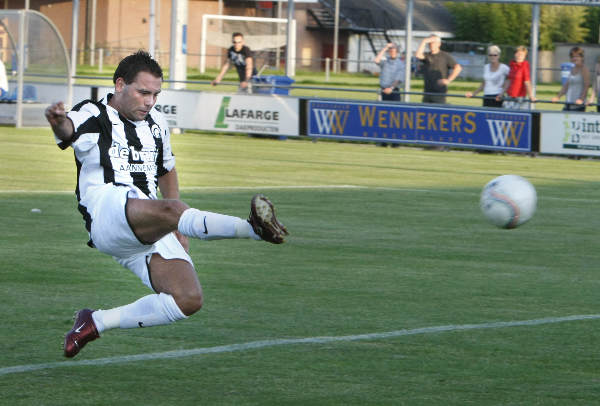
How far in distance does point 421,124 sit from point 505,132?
69.7 inches

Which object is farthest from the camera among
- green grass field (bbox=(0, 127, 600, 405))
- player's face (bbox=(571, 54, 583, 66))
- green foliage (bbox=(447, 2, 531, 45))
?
green foliage (bbox=(447, 2, 531, 45))

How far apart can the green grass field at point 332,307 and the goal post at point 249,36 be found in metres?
32.4

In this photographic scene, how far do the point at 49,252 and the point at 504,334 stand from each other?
181 inches

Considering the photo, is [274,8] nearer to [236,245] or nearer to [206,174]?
[206,174]

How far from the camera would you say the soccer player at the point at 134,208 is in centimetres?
641

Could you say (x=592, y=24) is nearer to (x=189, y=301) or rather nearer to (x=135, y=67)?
(x=135, y=67)

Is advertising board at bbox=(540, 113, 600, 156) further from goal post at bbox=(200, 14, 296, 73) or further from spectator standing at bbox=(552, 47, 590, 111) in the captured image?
goal post at bbox=(200, 14, 296, 73)

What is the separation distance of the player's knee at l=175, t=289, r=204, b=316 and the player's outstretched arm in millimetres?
1125

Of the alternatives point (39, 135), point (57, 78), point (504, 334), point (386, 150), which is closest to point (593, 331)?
point (504, 334)

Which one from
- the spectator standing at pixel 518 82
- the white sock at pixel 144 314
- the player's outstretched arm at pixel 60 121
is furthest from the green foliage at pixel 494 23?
the white sock at pixel 144 314

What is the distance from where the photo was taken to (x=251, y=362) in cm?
677

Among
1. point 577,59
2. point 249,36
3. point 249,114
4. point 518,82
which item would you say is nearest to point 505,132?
point 518,82

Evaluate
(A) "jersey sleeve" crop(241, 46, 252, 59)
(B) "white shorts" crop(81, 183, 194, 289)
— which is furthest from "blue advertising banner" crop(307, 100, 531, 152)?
(B) "white shorts" crop(81, 183, 194, 289)

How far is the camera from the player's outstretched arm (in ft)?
21.6
